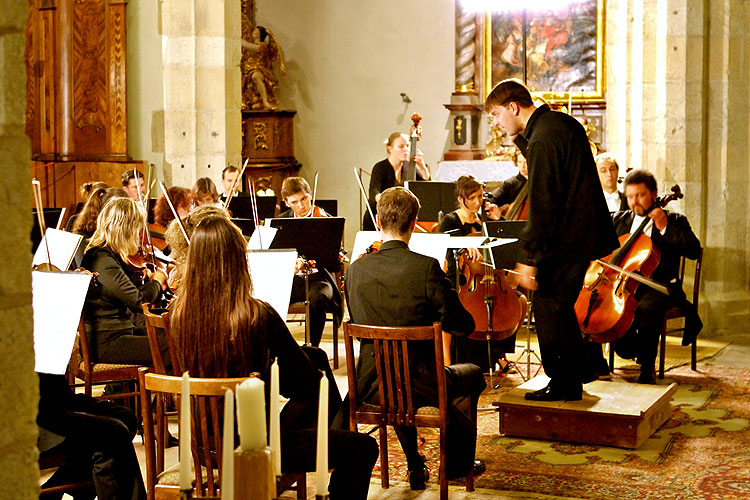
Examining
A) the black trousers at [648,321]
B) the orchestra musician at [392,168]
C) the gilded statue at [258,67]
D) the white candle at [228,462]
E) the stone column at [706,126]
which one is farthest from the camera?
the gilded statue at [258,67]

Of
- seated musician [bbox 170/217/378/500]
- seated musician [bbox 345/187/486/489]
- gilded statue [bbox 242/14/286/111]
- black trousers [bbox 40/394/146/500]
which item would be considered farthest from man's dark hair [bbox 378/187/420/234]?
gilded statue [bbox 242/14/286/111]

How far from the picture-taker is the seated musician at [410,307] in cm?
384

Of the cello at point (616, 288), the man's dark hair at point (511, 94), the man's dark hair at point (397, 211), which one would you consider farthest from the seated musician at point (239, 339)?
the cello at point (616, 288)

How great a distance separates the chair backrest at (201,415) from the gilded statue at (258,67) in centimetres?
998

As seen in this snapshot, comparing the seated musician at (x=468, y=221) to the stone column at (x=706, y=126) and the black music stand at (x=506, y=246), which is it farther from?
the stone column at (x=706, y=126)

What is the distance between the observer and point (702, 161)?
26.4 feet

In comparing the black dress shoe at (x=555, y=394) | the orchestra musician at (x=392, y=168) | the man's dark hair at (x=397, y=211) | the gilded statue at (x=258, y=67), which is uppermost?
the gilded statue at (x=258, y=67)

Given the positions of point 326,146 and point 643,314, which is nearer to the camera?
point 643,314

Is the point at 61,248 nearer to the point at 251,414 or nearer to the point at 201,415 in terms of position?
the point at 201,415

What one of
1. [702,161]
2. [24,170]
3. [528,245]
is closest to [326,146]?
[702,161]

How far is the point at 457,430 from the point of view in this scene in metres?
3.83

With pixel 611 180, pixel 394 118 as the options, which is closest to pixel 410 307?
pixel 611 180

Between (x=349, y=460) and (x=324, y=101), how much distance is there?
34.3ft

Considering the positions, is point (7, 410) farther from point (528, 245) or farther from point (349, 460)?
point (528, 245)
